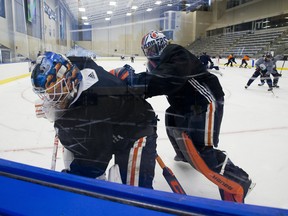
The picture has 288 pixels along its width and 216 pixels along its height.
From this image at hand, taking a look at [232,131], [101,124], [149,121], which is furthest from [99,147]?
[232,131]

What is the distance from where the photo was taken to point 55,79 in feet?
1.93

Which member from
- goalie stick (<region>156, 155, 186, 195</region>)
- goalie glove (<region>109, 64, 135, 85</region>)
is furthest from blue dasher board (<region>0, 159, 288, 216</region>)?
goalie stick (<region>156, 155, 186, 195</region>)

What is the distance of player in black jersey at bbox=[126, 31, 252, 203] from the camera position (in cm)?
77

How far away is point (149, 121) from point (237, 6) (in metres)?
1.16

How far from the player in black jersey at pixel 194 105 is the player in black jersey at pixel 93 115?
11cm

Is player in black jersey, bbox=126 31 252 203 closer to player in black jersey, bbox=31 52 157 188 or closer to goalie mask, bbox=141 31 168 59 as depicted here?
goalie mask, bbox=141 31 168 59

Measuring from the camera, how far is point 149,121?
2.75 feet

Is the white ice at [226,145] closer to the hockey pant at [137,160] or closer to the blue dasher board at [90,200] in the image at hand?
the hockey pant at [137,160]

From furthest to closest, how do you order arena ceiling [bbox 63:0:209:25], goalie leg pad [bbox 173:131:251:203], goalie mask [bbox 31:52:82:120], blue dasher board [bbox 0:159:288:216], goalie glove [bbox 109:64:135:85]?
arena ceiling [bbox 63:0:209:25]
goalie leg pad [bbox 173:131:251:203]
goalie glove [bbox 109:64:135:85]
goalie mask [bbox 31:52:82:120]
blue dasher board [bbox 0:159:288:216]

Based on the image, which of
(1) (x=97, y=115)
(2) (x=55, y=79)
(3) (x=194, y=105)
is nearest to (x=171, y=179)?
(3) (x=194, y=105)

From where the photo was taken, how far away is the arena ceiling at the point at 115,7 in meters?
1.01

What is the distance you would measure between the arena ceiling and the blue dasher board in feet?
2.69

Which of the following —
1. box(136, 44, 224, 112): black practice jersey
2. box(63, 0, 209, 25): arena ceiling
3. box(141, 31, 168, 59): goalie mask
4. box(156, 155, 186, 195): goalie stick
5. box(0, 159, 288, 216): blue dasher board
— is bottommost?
box(156, 155, 186, 195): goalie stick

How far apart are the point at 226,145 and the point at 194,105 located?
0.57 meters
